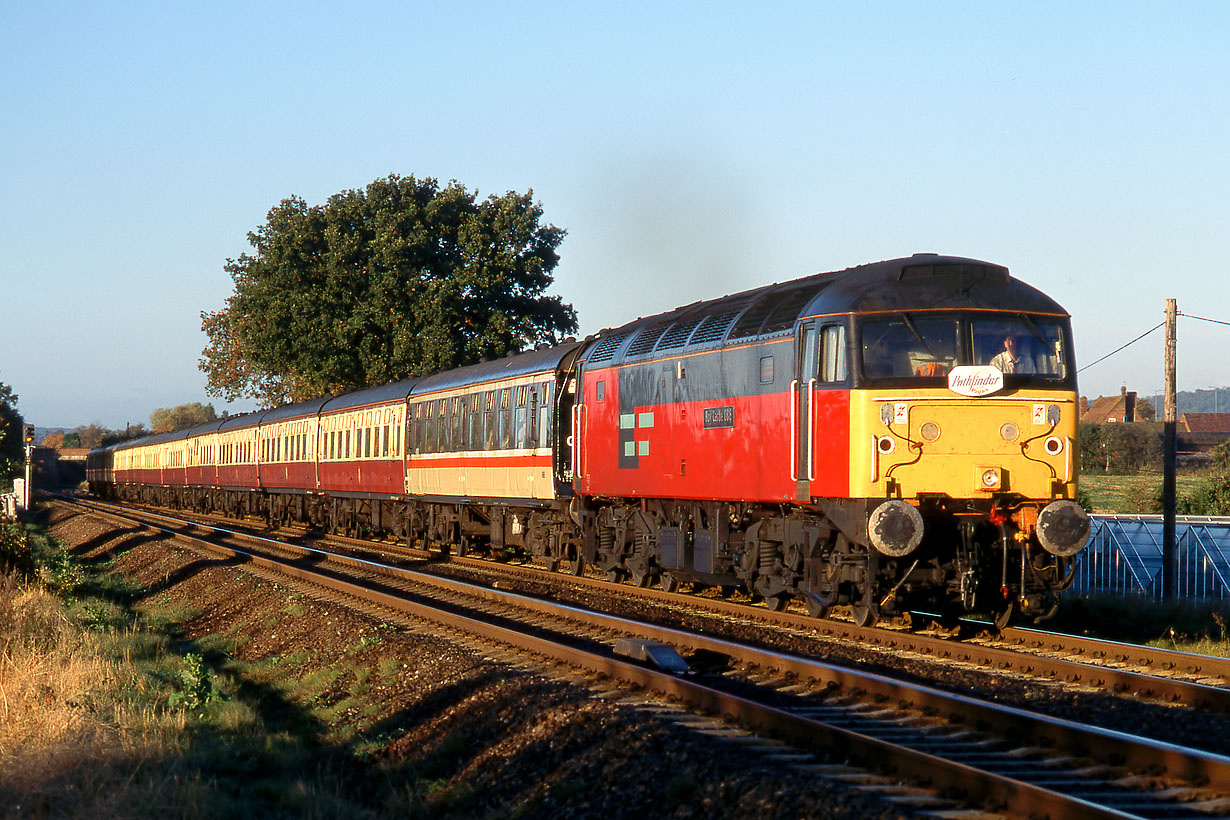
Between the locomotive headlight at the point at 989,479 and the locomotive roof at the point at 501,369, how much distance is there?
959cm

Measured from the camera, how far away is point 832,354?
12562 mm

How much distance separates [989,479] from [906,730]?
15.2ft

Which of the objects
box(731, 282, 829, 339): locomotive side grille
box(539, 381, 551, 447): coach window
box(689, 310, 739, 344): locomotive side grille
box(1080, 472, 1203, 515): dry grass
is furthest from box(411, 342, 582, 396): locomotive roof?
box(1080, 472, 1203, 515): dry grass

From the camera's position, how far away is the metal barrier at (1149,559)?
2086cm

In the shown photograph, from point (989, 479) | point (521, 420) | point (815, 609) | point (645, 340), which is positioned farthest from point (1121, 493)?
point (989, 479)

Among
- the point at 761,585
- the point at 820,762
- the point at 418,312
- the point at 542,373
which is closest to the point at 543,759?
the point at 820,762

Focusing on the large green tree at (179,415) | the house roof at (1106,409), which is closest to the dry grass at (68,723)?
the house roof at (1106,409)

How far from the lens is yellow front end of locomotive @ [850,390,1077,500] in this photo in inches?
478

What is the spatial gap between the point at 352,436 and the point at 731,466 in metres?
20.2

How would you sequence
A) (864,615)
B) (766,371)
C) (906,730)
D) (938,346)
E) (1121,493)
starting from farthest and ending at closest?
(1121,493), (766,371), (864,615), (938,346), (906,730)

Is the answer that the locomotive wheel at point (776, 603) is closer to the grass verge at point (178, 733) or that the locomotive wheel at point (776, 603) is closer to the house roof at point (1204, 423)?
the grass verge at point (178, 733)

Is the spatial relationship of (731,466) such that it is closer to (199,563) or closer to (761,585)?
(761,585)

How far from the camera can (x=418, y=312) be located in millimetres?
41094

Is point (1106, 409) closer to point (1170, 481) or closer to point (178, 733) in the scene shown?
point (1170, 481)
